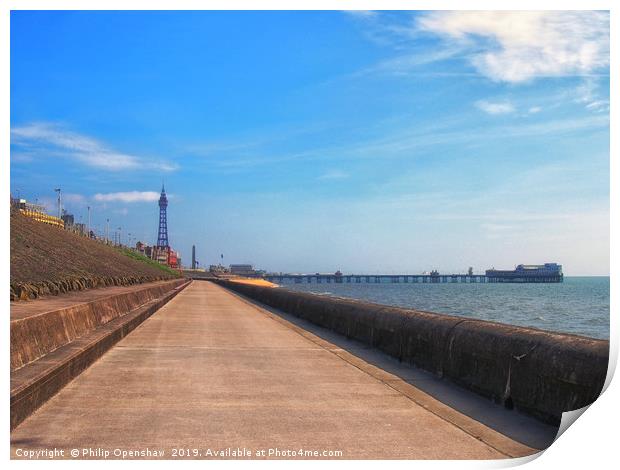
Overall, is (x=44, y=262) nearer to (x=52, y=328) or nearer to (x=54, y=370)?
(x=52, y=328)

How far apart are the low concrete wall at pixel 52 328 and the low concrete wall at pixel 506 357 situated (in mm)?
5476

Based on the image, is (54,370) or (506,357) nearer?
(506,357)

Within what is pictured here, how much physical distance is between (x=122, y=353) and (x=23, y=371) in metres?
4.39

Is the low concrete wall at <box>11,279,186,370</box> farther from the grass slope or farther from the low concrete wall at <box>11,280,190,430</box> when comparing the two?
the grass slope

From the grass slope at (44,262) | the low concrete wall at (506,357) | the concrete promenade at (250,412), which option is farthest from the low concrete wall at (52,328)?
the low concrete wall at (506,357)

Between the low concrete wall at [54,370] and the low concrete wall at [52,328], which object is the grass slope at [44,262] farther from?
the low concrete wall at [54,370]

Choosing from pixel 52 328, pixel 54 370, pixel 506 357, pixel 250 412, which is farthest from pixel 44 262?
pixel 506 357

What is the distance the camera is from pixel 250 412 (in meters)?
7.25

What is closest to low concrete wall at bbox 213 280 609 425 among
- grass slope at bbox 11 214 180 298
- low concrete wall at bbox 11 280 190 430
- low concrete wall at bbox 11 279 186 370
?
low concrete wall at bbox 11 280 190 430

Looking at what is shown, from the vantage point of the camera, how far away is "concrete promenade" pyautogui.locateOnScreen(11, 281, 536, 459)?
5.96 meters

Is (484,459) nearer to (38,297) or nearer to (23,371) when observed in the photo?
(23,371)

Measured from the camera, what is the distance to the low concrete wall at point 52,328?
812cm

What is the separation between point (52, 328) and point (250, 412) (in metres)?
4.13
